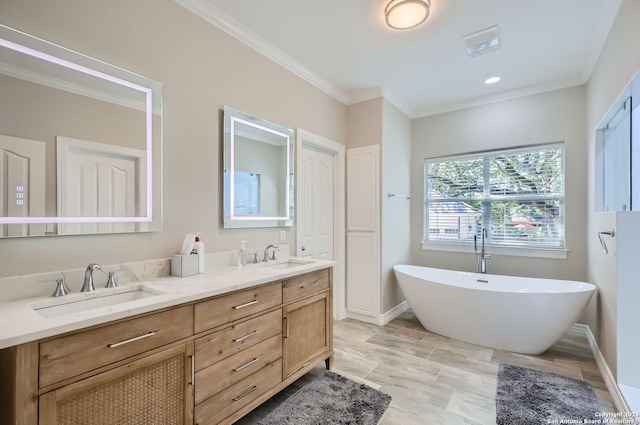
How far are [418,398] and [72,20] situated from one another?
3.07 metres

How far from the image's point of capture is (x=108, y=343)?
1171 mm

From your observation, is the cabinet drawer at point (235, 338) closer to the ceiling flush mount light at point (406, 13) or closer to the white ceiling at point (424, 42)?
the white ceiling at point (424, 42)

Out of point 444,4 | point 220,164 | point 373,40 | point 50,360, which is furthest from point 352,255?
point 50,360

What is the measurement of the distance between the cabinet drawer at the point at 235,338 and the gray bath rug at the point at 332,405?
0.49 metres

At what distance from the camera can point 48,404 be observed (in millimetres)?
1020

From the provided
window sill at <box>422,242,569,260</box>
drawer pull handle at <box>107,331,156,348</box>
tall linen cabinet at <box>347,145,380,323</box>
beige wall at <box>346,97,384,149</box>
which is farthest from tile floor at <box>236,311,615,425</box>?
beige wall at <box>346,97,384,149</box>

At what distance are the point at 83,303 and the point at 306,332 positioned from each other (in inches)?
54.3

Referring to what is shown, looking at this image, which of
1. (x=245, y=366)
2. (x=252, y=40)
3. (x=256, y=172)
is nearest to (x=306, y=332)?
(x=245, y=366)

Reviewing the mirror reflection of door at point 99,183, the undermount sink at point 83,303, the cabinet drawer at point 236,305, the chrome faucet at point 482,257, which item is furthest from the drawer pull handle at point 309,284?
the chrome faucet at point 482,257

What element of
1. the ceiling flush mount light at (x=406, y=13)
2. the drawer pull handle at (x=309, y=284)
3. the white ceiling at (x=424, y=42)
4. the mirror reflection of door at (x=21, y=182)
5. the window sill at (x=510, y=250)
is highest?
the white ceiling at (x=424, y=42)

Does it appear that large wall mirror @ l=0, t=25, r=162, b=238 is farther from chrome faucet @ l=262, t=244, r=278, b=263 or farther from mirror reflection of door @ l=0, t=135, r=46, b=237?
chrome faucet @ l=262, t=244, r=278, b=263

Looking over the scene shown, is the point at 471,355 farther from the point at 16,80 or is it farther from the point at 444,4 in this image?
the point at 16,80

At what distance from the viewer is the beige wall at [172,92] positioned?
1456 mm

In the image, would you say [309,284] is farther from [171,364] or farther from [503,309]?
[503,309]
